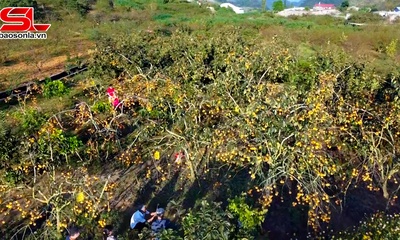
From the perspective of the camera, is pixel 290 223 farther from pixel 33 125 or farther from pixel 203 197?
pixel 33 125

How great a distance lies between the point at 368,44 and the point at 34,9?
64.3 ft

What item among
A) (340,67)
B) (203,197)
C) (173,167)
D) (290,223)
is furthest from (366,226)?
(340,67)

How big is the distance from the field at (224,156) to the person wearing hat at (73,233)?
14 centimetres

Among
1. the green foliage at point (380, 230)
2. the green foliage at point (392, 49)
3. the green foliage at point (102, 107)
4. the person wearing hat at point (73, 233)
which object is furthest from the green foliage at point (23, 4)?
the green foliage at point (380, 230)

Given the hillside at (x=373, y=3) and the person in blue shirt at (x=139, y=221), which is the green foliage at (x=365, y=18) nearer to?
the hillside at (x=373, y=3)

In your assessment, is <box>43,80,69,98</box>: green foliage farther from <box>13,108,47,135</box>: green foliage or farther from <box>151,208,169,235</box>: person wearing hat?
<box>151,208,169,235</box>: person wearing hat

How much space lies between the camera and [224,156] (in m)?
5.79

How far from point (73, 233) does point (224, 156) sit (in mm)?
2516

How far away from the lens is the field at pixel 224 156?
211 inches

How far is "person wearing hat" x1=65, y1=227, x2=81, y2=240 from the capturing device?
5391 mm

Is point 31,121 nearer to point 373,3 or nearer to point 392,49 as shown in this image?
point 392,49

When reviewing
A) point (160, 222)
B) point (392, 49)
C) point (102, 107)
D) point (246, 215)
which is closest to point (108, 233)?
point (160, 222)

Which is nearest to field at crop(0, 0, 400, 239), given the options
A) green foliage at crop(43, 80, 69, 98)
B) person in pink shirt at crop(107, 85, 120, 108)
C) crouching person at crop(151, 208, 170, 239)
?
crouching person at crop(151, 208, 170, 239)

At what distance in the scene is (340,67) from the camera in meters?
8.33
